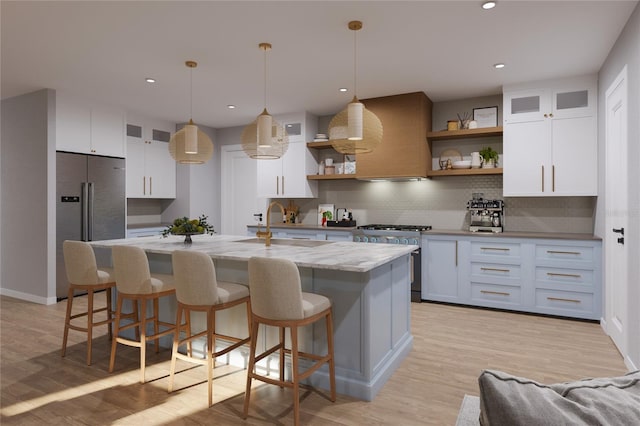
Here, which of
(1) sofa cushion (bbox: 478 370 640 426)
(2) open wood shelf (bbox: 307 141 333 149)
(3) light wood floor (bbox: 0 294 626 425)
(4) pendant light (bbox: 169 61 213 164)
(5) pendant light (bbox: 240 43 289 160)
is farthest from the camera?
(2) open wood shelf (bbox: 307 141 333 149)

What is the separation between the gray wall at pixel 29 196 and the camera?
4.92m

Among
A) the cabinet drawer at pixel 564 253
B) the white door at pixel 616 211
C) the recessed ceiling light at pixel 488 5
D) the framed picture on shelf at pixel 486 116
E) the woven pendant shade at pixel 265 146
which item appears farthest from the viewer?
the framed picture on shelf at pixel 486 116

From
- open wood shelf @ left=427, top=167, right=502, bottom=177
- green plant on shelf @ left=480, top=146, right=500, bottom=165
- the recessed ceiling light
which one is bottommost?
open wood shelf @ left=427, top=167, right=502, bottom=177

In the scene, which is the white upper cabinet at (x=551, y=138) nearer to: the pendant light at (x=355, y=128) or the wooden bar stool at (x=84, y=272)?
the pendant light at (x=355, y=128)

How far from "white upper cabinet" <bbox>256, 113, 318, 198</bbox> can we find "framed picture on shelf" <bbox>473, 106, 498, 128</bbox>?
2.39m

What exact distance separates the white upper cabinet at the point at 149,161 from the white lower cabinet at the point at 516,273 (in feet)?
14.2

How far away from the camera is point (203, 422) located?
227 cm

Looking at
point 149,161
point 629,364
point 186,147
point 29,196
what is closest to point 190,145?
point 186,147

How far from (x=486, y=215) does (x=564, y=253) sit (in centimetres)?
100

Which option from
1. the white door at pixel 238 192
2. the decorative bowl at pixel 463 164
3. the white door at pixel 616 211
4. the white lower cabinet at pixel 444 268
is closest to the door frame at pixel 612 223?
the white door at pixel 616 211

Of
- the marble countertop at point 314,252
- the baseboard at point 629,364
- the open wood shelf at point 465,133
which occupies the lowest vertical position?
the baseboard at point 629,364

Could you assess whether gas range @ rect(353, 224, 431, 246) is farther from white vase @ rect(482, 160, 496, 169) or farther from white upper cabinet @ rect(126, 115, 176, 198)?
white upper cabinet @ rect(126, 115, 176, 198)

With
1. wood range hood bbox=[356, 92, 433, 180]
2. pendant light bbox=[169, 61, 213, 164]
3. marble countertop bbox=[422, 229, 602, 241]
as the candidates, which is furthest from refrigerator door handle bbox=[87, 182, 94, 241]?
marble countertop bbox=[422, 229, 602, 241]

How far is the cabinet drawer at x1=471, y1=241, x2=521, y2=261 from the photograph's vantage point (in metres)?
4.48
